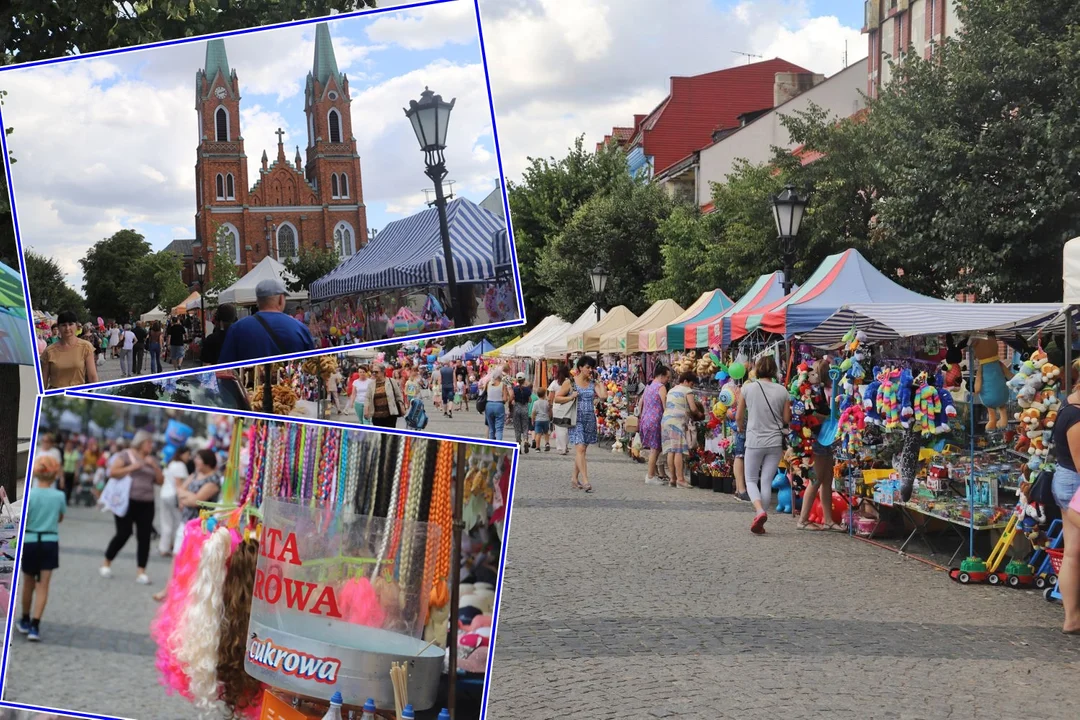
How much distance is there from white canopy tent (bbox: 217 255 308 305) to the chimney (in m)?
59.5

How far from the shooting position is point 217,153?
3.44 m

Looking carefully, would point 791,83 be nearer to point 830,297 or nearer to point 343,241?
point 830,297

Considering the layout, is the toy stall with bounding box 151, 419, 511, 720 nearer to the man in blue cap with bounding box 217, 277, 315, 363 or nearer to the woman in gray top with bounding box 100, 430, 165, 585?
the woman in gray top with bounding box 100, 430, 165, 585

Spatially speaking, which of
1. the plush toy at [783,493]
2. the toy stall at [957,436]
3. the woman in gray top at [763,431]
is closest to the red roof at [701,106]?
the plush toy at [783,493]

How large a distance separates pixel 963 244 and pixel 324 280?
2049 cm

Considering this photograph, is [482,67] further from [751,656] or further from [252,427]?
[751,656]

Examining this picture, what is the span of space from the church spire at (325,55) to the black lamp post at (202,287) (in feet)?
1.89

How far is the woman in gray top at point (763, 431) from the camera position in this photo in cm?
1184

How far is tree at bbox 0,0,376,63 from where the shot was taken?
27.3 ft

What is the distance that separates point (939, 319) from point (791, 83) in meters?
53.1

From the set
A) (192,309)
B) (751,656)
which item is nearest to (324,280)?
(192,309)

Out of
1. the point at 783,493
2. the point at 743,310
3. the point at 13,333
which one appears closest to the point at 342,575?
the point at 13,333

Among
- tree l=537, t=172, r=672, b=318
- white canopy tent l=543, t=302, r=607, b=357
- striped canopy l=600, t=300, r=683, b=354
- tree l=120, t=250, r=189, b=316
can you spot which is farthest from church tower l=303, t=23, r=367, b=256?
tree l=537, t=172, r=672, b=318

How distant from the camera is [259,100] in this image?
3.38m
